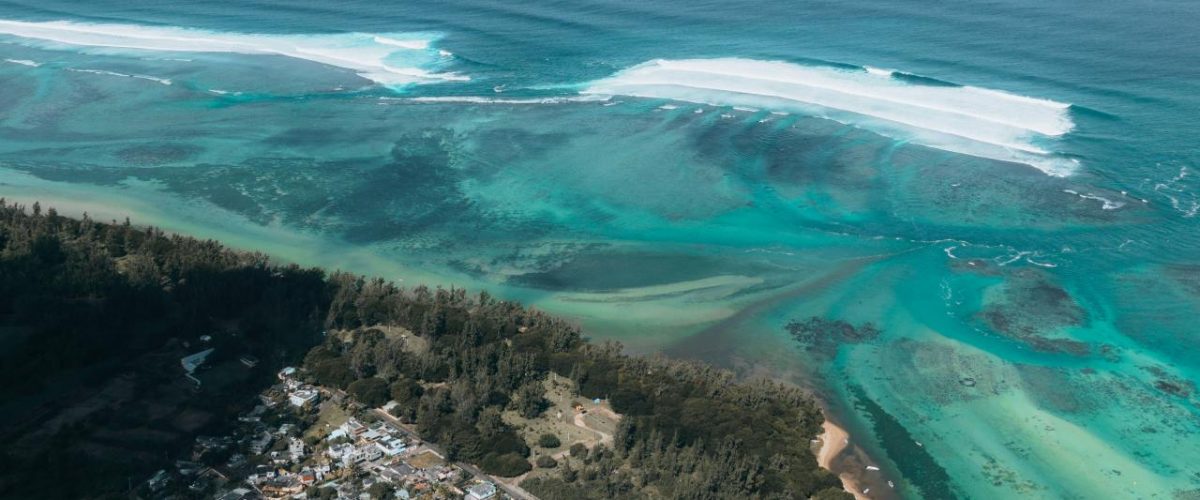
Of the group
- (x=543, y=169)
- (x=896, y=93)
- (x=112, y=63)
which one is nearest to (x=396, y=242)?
(x=543, y=169)

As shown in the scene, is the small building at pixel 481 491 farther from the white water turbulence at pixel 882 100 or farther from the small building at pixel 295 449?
the white water turbulence at pixel 882 100

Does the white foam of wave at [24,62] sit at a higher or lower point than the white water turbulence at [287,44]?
lower

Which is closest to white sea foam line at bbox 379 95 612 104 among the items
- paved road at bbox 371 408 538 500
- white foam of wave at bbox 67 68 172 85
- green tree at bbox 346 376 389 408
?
white foam of wave at bbox 67 68 172 85

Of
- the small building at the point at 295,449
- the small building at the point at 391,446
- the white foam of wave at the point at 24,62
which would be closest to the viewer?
the small building at the point at 295,449

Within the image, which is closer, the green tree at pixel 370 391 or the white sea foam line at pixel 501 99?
the green tree at pixel 370 391

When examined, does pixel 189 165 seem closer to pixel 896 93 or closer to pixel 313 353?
pixel 313 353

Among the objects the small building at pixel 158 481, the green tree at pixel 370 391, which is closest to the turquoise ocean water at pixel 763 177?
the green tree at pixel 370 391

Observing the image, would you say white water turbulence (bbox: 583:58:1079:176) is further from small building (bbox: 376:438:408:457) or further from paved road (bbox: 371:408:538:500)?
small building (bbox: 376:438:408:457)

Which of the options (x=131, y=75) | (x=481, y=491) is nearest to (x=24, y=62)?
(x=131, y=75)
